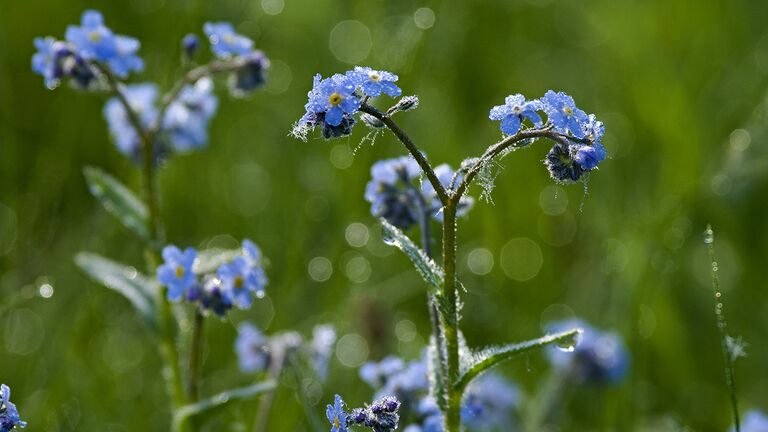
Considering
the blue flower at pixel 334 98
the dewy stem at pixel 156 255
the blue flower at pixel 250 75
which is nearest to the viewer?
the blue flower at pixel 334 98

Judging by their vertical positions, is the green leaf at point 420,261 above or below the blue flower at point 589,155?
below

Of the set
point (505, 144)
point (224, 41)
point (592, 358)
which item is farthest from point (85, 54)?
point (592, 358)

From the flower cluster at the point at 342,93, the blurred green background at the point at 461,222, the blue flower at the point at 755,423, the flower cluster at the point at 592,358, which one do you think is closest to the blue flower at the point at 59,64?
the blurred green background at the point at 461,222

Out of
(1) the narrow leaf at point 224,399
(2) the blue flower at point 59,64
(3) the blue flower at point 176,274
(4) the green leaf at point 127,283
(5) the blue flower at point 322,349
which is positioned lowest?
(1) the narrow leaf at point 224,399

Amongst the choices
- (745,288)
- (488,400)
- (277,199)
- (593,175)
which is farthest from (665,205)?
(277,199)

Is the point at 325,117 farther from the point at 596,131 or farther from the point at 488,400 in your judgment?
the point at 488,400

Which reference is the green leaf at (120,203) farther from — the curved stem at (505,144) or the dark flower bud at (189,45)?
the curved stem at (505,144)

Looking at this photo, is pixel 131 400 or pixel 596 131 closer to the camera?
pixel 596 131
